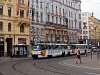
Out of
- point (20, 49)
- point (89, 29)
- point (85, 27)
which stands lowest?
point (20, 49)

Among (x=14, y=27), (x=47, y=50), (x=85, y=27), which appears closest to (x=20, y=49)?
(x=14, y=27)

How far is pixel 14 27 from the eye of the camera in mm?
71812

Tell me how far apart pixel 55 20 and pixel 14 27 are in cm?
2276

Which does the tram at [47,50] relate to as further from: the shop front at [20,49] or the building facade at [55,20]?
the building facade at [55,20]

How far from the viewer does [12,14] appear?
72000mm

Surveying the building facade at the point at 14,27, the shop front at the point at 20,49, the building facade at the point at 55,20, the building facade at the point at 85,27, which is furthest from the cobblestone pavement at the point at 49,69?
the building facade at the point at 85,27

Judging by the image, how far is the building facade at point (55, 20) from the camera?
80.3m

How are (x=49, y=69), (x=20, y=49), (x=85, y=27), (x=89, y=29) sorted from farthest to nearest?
(x=89, y=29) < (x=85, y=27) < (x=20, y=49) < (x=49, y=69)

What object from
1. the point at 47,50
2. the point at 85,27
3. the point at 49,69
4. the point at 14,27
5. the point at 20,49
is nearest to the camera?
the point at 49,69

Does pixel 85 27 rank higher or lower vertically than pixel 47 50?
higher

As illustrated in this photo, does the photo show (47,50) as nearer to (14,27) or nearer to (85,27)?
(14,27)

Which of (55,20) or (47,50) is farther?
(55,20)

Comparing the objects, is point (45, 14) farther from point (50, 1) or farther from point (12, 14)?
point (12, 14)

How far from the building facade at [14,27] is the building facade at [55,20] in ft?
11.2
